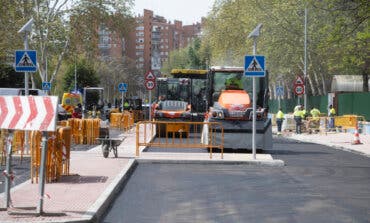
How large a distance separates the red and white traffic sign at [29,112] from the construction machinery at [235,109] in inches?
449

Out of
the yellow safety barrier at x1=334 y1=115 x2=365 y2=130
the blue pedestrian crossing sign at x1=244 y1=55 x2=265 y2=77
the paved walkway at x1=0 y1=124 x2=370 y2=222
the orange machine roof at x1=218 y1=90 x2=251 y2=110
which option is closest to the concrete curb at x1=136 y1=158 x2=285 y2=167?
the paved walkway at x1=0 y1=124 x2=370 y2=222

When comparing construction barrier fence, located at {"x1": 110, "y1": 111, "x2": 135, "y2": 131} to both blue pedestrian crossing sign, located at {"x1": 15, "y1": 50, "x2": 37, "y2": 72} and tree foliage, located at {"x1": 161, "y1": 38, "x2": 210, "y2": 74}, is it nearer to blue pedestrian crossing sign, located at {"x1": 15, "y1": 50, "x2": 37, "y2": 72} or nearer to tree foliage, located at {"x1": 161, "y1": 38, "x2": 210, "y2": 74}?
blue pedestrian crossing sign, located at {"x1": 15, "y1": 50, "x2": 37, "y2": 72}

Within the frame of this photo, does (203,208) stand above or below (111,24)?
below

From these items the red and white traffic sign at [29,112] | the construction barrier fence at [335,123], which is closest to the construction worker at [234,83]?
the red and white traffic sign at [29,112]

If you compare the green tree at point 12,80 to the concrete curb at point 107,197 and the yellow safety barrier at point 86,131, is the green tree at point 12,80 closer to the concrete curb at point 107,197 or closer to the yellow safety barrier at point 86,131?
the yellow safety barrier at point 86,131

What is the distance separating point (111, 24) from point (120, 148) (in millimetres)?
29670

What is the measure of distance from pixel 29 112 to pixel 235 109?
13.6 meters

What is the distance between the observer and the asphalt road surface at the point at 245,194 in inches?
419

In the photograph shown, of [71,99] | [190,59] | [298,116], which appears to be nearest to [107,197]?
[298,116]

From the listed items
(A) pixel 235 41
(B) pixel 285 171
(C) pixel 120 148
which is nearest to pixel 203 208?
(B) pixel 285 171

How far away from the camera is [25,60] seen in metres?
19.8

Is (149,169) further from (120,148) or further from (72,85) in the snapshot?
(72,85)

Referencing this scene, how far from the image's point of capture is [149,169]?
1841 cm

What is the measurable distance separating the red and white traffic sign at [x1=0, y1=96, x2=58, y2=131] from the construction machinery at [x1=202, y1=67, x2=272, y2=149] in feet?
37.4
